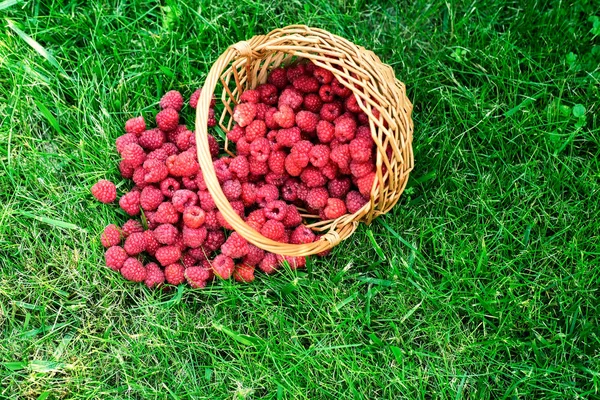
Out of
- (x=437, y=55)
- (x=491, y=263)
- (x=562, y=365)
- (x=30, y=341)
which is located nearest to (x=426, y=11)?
(x=437, y=55)

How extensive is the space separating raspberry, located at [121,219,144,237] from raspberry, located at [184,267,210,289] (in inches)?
10.8

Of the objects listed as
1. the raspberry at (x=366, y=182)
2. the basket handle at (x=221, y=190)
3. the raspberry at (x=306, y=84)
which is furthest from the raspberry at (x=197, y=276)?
the raspberry at (x=306, y=84)

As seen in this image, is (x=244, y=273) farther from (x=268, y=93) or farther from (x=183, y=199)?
(x=268, y=93)

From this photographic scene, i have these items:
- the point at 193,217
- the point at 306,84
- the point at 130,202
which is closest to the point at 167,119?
the point at 130,202

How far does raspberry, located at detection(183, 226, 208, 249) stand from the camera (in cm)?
227

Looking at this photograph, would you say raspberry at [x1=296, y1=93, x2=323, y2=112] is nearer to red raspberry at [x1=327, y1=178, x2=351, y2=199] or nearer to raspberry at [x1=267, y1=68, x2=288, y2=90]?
raspberry at [x1=267, y1=68, x2=288, y2=90]

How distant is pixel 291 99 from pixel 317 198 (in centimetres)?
42

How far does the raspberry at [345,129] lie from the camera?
224cm

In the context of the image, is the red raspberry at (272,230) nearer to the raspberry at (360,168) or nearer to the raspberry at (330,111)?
the raspberry at (360,168)

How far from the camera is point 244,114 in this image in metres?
2.37

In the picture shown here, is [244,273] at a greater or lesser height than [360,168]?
lesser

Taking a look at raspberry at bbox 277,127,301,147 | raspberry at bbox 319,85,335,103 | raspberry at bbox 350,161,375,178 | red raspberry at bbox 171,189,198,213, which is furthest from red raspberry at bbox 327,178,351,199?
red raspberry at bbox 171,189,198,213

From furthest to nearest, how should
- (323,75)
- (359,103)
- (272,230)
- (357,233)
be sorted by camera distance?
(357,233)
(323,75)
(272,230)
(359,103)

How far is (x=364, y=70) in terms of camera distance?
2.13 meters
